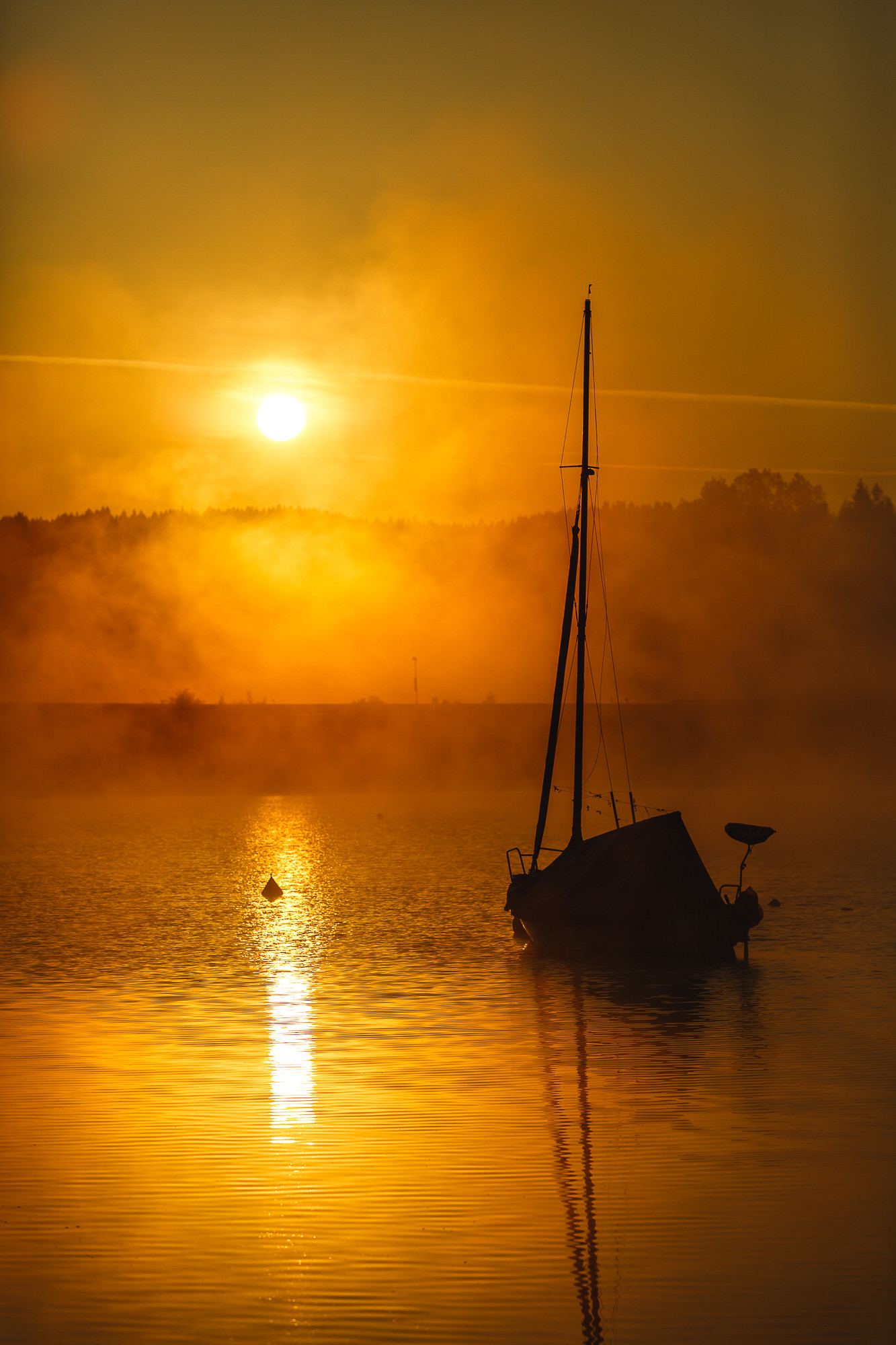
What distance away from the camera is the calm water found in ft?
53.9

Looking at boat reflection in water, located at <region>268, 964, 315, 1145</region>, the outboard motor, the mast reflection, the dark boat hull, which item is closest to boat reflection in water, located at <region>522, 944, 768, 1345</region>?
the mast reflection

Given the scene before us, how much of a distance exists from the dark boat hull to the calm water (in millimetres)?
1055

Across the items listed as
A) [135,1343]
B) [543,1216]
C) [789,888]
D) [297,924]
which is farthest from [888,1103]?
[789,888]

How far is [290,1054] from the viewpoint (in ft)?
107

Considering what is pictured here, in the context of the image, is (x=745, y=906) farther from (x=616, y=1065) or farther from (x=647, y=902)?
(x=616, y=1065)

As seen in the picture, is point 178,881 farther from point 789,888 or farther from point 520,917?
point 520,917

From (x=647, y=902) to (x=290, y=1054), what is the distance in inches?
649

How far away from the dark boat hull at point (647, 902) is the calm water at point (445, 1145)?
3.46 ft

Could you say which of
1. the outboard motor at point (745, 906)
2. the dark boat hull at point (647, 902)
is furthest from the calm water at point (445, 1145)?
the outboard motor at point (745, 906)

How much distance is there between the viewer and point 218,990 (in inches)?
1752

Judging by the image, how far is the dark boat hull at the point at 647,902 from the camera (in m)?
45.7

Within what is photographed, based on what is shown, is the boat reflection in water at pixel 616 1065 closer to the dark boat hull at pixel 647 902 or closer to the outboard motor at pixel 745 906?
the dark boat hull at pixel 647 902

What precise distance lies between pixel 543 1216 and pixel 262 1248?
3667mm

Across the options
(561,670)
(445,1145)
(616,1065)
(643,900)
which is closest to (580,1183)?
(445,1145)
